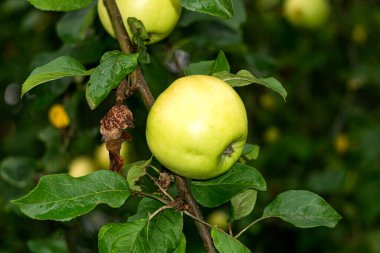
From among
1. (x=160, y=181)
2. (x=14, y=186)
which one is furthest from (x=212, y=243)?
(x=14, y=186)

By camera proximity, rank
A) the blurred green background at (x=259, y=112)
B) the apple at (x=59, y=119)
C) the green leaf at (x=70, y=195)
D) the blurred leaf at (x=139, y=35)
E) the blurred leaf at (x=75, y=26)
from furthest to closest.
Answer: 1. the apple at (x=59, y=119)
2. the blurred green background at (x=259, y=112)
3. the blurred leaf at (x=75, y=26)
4. the blurred leaf at (x=139, y=35)
5. the green leaf at (x=70, y=195)

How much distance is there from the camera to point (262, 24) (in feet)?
10.5

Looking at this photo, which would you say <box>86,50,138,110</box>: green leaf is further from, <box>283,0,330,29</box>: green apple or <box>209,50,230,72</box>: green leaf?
<box>283,0,330,29</box>: green apple

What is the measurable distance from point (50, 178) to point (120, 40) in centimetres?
30

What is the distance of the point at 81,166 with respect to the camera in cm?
216

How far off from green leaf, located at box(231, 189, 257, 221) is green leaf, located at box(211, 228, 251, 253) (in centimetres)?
19

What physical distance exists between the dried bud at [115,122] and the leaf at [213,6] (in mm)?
203

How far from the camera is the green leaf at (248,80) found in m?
1.09

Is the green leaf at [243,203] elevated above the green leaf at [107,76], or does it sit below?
below

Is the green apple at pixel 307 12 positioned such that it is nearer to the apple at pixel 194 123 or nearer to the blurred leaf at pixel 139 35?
the blurred leaf at pixel 139 35

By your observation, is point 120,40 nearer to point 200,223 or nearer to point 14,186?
point 200,223

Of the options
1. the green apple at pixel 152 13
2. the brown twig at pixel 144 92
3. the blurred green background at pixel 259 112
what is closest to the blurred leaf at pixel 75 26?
the blurred green background at pixel 259 112

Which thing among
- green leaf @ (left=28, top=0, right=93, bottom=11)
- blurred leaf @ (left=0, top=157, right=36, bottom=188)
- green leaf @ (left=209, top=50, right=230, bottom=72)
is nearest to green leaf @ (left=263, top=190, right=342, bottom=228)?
green leaf @ (left=209, top=50, right=230, bottom=72)

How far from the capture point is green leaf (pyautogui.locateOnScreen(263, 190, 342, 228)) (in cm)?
118
